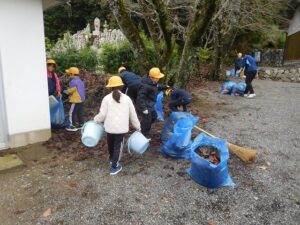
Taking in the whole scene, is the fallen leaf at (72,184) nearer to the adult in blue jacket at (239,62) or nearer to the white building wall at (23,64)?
the white building wall at (23,64)

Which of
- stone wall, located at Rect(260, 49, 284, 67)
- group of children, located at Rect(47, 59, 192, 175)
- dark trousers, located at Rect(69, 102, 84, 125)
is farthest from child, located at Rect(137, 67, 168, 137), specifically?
stone wall, located at Rect(260, 49, 284, 67)

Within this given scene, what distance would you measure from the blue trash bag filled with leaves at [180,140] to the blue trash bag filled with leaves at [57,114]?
257 cm

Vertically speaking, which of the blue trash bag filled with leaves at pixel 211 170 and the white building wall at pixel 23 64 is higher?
the white building wall at pixel 23 64

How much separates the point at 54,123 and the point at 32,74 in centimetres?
141

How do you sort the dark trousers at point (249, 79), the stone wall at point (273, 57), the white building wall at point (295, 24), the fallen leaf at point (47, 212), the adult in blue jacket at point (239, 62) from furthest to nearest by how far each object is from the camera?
the white building wall at point (295, 24) < the stone wall at point (273, 57) < the adult in blue jacket at point (239, 62) < the dark trousers at point (249, 79) < the fallen leaf at point (47, 212)

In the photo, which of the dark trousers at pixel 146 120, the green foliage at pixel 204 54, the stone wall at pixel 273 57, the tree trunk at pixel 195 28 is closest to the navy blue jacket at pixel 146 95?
the dark trousers at pixel 146 120

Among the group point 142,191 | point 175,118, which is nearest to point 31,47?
point 175,118

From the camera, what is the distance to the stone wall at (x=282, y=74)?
18.0 m

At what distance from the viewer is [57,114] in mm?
6828

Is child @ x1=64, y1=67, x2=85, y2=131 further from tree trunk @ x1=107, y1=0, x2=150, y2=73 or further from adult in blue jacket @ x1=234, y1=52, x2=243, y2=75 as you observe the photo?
adult in blue jacket @ x1=234, y1=52, x2=243, y2=75

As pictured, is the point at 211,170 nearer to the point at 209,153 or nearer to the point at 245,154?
the point at 209,153

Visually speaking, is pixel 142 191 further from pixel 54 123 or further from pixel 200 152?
pixel 54 123

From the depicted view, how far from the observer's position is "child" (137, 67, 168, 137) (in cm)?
594

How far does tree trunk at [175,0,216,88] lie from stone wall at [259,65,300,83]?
1113 centimetres
